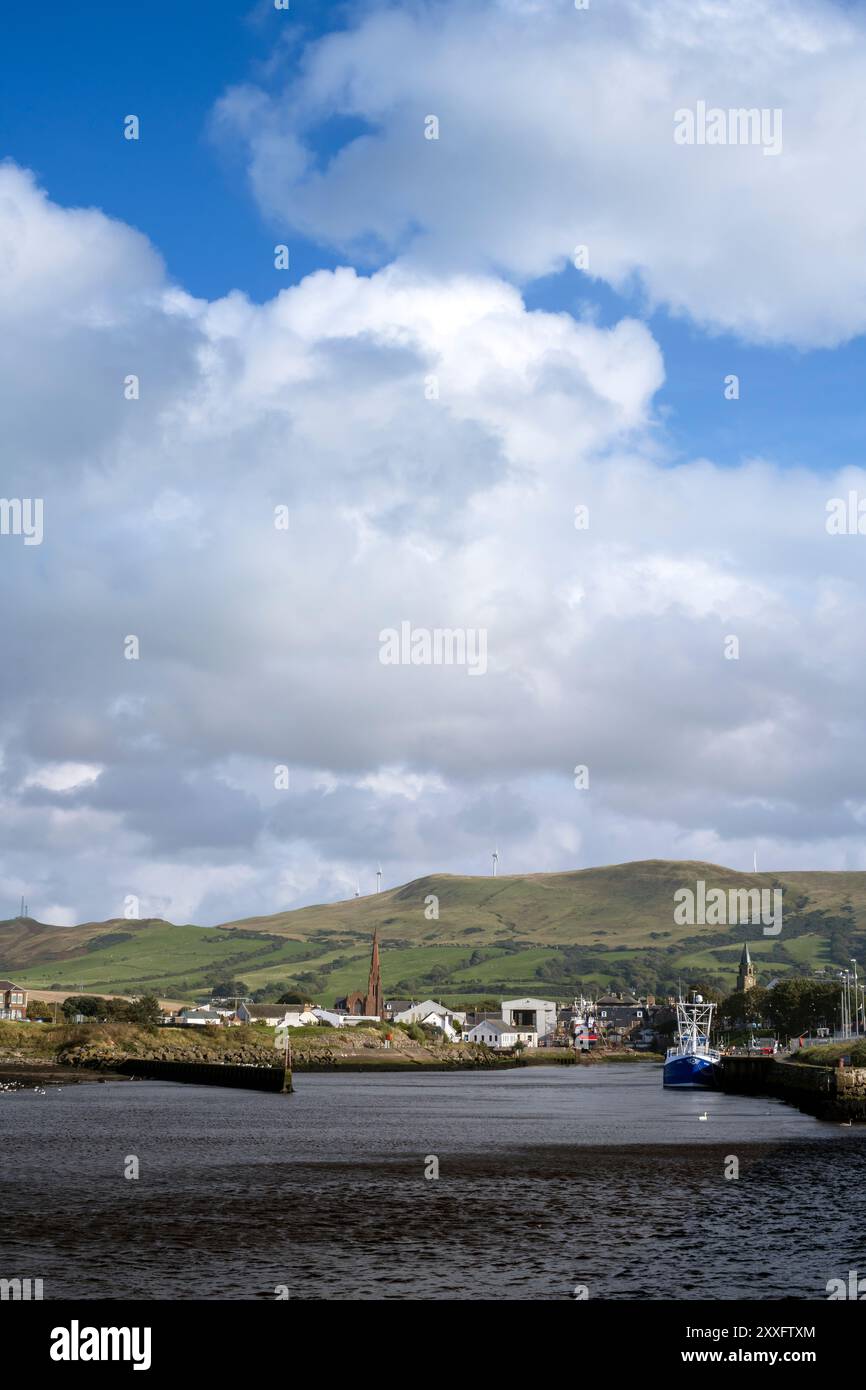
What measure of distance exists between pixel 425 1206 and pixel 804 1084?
82.0m

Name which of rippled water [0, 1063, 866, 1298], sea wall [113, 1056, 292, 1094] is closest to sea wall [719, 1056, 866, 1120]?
rippled water [0, 1063, 866, 1298]

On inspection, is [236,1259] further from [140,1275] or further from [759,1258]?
[759,1258]

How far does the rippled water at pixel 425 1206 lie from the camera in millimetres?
35156

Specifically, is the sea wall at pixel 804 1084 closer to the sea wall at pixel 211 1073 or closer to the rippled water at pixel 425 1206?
the rippled water at pixel 425 1206

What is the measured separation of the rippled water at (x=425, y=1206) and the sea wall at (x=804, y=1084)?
5802 millimetres

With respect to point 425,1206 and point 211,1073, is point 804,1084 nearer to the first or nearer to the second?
point 211,1073

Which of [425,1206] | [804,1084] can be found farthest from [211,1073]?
[425,1206]

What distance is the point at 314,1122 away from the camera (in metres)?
93.7

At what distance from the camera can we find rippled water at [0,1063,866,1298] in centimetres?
3516

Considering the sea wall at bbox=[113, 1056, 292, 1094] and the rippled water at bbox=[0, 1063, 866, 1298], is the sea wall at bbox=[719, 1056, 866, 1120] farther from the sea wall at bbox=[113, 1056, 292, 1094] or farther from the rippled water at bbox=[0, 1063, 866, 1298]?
the sea wall at bbox=[113, 1056, 292, 1094]
